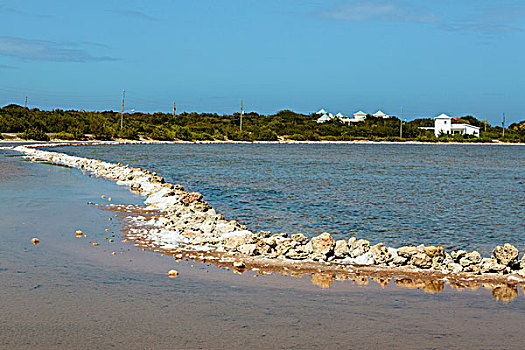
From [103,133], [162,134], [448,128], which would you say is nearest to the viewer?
[103,133]

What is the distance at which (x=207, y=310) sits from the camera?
21.3 feet

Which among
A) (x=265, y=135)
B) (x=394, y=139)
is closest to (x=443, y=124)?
(x=394, y=139)

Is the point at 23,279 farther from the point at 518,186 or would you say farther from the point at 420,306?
the point at 518,186

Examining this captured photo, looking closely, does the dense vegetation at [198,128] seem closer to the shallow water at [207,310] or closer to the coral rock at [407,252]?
the shallow water at [207,310]

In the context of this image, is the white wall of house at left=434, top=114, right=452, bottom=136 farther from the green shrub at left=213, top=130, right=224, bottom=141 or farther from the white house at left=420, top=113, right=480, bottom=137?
the green shrub at left=213, top=130, right=224, bottom=141

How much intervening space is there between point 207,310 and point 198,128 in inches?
4169

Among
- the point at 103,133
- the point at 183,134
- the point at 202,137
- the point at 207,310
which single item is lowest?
the point at 207,310

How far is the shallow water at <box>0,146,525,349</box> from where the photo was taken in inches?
220

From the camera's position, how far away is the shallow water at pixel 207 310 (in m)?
5.58

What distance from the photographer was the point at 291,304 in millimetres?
6816

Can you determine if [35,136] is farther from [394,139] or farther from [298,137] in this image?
[394,139]

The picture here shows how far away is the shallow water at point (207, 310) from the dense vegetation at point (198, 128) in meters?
66.4

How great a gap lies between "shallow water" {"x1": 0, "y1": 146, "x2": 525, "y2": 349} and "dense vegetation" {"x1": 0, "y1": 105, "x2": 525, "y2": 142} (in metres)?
66.4

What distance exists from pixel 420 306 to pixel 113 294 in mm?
3628
